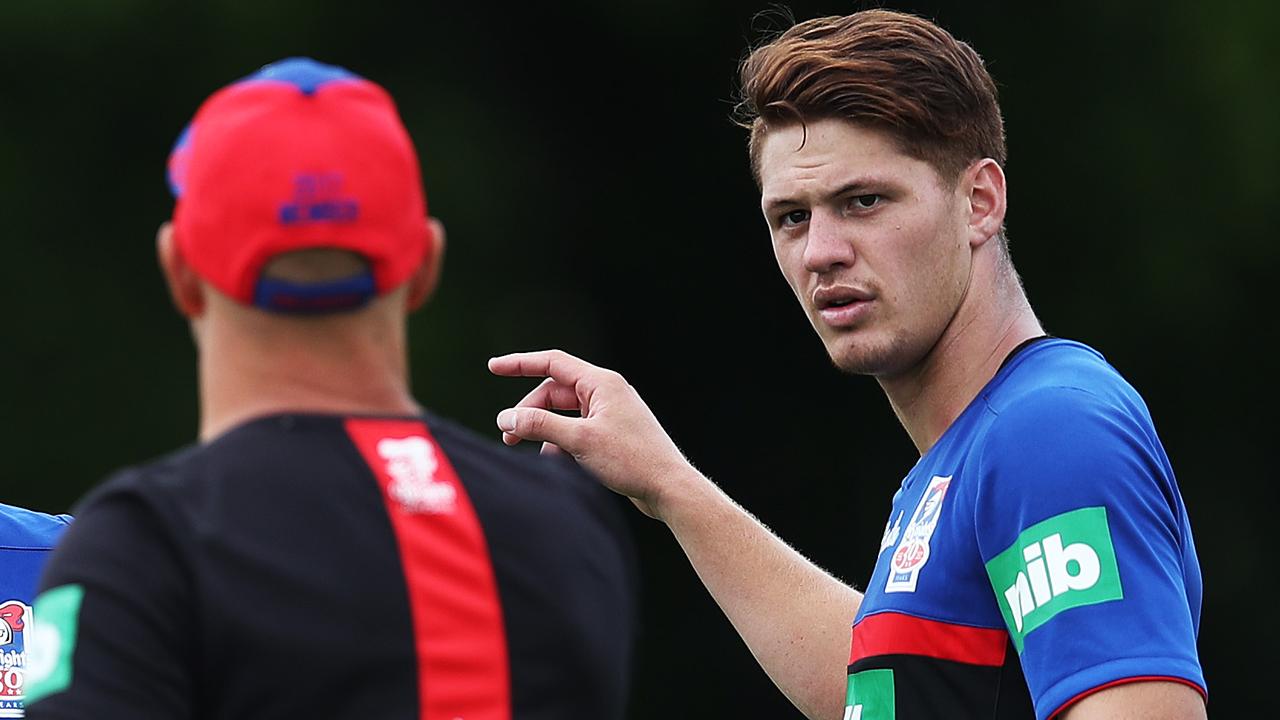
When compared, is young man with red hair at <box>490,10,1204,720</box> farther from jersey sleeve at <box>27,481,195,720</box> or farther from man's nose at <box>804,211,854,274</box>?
jersey sleeve at <box>27,481,195,720</box>

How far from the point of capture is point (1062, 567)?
9.84ft

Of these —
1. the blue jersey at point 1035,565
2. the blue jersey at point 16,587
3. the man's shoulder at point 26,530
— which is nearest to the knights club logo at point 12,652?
the blue jersey at point 16,587

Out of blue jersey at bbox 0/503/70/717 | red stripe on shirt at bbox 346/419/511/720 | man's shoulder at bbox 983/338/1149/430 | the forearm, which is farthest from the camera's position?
the forearm

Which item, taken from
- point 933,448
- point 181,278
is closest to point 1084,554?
point 933,448

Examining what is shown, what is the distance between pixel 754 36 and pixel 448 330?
8.04 feet

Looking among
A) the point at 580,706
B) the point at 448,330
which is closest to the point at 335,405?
the point at 580,706

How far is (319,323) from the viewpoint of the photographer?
2225 millimetres

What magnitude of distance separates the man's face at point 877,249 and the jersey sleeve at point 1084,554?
55 cm

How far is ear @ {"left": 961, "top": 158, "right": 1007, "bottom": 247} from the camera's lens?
12.3 feet

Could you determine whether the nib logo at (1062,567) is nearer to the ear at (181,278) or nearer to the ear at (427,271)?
the ear at (427,271)

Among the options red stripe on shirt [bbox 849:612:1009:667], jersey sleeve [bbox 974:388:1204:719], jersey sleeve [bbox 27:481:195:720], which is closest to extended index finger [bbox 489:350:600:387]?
red stripe on shirt [bbox 849:612:1009:667]

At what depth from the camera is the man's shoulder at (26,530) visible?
12.1ft

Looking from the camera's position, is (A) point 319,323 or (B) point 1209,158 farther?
(B) point 1209,158

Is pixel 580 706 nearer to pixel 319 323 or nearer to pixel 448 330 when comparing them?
pixel 319 323
